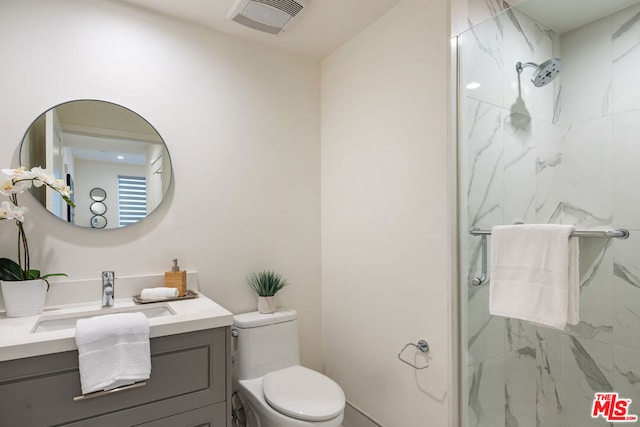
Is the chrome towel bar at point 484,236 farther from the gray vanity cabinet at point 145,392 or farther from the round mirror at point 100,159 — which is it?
the round mirror at point 100,159

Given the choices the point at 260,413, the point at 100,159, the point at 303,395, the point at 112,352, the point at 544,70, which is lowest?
the point at 260,413

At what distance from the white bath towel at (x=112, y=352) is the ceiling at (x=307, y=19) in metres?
1.60

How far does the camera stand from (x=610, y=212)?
1521 mm

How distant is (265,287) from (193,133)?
99 cm

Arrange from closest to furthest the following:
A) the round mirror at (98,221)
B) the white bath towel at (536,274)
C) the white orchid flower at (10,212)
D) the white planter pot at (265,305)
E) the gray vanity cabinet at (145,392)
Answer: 1. the gray vanity cabinet at (145,392)
2. the white bath towel at (536,274)
3. the white orchid flower at (10,212)
4. the round mirror at (98,221)
5. the white planter pot at (265,305)

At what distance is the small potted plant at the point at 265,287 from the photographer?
2.16 meters

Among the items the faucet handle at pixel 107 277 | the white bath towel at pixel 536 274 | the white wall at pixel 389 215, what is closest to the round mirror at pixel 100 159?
the faucet handle at pixel 107 277

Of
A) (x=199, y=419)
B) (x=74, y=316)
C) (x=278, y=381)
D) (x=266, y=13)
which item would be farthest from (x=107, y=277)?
(x=266, y=13)

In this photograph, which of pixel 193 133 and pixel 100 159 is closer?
pixel 100 159

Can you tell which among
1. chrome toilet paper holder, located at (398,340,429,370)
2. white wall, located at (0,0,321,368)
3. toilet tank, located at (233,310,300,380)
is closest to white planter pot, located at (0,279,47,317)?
white wall, located at (0,0,321,368)

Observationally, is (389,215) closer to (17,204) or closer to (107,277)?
(107,277)

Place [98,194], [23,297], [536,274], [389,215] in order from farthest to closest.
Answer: [389,215]
[98,194]
[23,297]
[536,274]

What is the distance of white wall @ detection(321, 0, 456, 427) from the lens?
5.58 ft

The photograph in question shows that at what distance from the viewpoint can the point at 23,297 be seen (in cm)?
155
